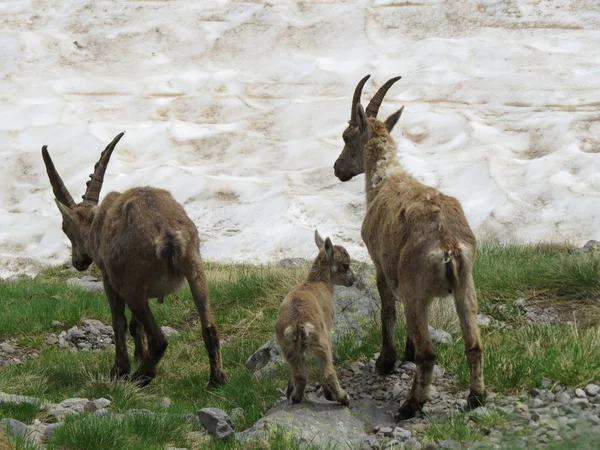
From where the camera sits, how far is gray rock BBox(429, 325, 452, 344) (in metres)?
9.12

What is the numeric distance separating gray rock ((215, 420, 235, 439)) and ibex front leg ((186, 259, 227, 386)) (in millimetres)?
2154

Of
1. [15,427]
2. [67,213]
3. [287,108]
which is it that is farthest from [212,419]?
[287,108]

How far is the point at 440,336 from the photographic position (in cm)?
924

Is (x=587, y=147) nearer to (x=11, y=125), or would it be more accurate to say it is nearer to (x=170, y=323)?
(x=170, y=323)

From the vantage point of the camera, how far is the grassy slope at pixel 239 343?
7551 mm

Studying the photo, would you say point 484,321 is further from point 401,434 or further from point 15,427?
point 15,427

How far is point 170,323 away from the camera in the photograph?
42.7 feet

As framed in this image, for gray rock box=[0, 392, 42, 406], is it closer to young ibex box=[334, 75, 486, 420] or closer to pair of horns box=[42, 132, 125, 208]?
young ibex box=[334, 75, 486, 420]

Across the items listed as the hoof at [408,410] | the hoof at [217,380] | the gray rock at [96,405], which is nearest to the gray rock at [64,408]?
the gray rock at [96,405]

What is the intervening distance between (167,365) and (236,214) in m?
11.5

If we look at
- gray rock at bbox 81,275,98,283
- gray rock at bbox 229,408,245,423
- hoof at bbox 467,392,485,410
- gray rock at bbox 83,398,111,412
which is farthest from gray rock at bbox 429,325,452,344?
gray rock at bbox 81,275,98,283

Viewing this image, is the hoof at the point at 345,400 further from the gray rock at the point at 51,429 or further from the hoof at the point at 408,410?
the gray rock at the point at 51,429

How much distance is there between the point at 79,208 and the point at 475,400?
6109 mm

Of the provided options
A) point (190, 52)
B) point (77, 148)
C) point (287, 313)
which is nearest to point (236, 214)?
point (77, 148)
